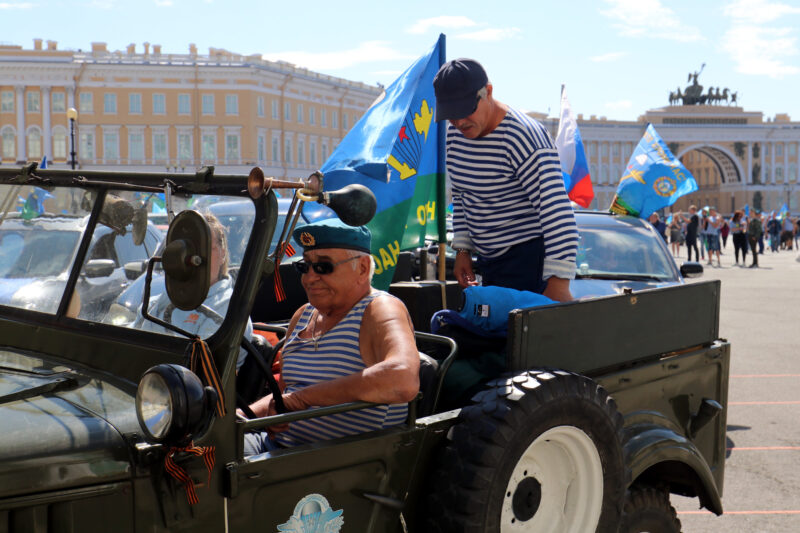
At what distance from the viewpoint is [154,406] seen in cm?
207

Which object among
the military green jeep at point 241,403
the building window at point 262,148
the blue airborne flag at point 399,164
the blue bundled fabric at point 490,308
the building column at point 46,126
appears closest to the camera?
the military green jeep at point 241,403

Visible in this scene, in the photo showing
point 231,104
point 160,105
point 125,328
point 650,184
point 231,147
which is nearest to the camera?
point 125,328

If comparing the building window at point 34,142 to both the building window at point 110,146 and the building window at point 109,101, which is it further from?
the building window at point 109,101

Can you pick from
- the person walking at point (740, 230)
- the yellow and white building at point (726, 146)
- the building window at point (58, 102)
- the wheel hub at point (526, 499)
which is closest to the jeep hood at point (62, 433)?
the wheel hub at point (526, 499)

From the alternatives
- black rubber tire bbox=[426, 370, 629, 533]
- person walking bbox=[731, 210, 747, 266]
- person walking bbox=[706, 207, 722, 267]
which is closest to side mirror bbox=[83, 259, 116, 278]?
black rubber tire bbox=[426, 370, 629, 533]

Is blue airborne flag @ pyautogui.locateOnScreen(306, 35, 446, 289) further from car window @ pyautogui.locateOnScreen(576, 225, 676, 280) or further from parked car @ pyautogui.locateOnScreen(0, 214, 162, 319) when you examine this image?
car window @ pyautogui.locateOnScreen(576, 225, 676, 280)

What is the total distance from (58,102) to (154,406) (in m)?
88.9

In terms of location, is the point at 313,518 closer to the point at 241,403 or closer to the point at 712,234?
the point at 241,403

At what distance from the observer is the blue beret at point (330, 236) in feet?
9.62

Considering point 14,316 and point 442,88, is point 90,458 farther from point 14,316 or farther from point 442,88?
point 442,88

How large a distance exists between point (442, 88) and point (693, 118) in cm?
13338

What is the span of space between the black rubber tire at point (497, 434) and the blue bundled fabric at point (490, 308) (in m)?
0.48

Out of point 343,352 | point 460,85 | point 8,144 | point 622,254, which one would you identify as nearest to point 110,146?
point 8,144

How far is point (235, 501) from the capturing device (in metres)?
2.29
